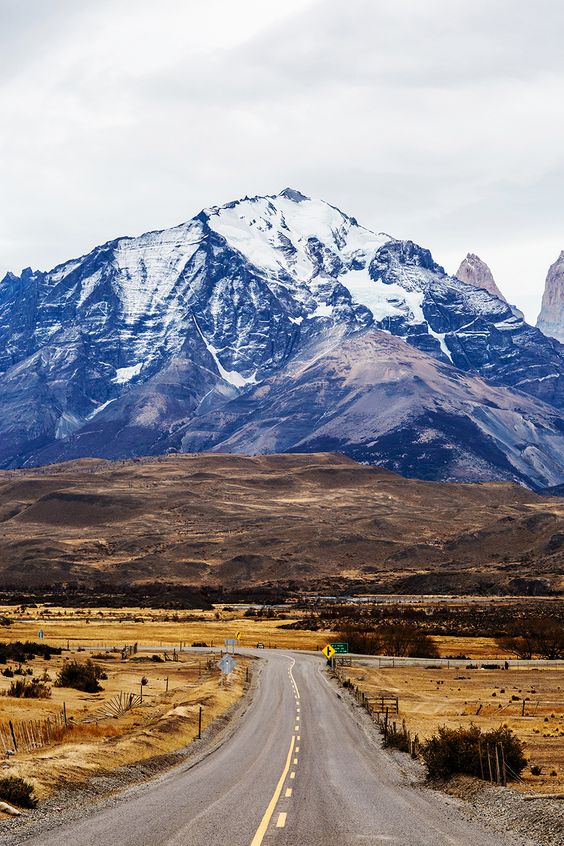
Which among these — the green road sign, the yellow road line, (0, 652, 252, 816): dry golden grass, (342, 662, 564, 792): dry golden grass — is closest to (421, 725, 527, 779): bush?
(342, 662, 564, 792): dry golden grass

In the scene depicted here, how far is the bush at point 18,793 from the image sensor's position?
2153cm

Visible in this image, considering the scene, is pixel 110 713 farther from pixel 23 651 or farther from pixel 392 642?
pixel 392 642

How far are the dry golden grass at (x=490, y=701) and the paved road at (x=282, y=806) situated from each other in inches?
189

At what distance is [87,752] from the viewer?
28.3 m

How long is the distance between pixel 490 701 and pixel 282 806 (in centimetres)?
3231

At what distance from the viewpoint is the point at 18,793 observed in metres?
21.6

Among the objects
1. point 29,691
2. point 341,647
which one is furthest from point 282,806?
point 341,647

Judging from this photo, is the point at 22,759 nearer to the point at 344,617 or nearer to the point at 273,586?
the point at 344,617

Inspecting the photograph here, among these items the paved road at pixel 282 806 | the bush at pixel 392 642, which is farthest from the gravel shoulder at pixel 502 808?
the bush at pixel 392 642

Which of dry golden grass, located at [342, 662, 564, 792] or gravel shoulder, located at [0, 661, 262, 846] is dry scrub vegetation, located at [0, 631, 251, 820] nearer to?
gravel shoulder, located at [0, 661, 262, 846]

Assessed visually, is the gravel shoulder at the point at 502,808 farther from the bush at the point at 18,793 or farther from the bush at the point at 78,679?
the bush at the point at 78,679

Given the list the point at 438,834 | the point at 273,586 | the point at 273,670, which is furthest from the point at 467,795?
the point at 273,586

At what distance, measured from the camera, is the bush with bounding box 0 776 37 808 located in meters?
21.5

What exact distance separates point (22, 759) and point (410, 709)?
93.6ft
